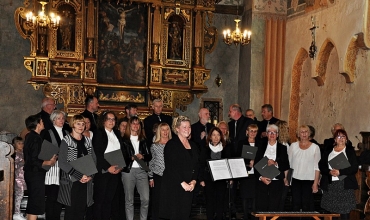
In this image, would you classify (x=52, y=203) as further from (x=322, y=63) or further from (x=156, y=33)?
(x=322, y=63)

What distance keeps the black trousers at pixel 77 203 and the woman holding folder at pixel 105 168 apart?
81 cm

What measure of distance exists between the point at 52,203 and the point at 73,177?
2.56 feet

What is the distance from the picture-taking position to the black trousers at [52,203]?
830 cm

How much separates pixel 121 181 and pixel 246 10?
818 cm

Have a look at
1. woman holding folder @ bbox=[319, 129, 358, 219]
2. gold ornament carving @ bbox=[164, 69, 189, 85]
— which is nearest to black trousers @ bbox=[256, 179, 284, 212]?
woman holding folder @ bbox=[319, 129, 358, 219]

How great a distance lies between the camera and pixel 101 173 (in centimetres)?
887

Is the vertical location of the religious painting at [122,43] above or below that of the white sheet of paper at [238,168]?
above

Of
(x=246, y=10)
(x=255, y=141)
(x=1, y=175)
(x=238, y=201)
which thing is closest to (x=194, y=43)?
(x=246, y=10)

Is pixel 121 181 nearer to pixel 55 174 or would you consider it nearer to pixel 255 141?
pixel 55 174

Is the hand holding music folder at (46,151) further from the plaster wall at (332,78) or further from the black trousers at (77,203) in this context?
the plaster wall at (332,78)

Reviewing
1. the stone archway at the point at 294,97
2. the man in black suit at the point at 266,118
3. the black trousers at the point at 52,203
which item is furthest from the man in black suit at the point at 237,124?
the stone archway at the point at 294,97

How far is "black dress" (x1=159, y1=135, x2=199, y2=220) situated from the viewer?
282 inches

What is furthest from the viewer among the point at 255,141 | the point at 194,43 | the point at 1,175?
the point at 194,43

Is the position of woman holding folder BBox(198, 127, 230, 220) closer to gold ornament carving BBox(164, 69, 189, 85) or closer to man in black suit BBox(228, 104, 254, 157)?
man in black suit BBox(228, 104, 254, 157)
